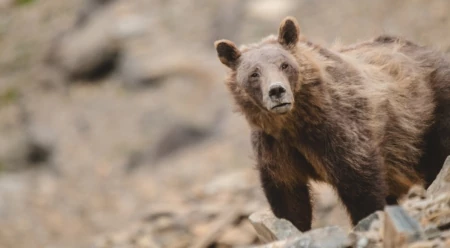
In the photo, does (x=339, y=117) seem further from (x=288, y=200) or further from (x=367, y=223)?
(x=367, y=223)

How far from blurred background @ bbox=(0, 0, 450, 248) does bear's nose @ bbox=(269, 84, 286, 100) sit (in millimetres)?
8418

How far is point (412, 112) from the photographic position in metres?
8.11

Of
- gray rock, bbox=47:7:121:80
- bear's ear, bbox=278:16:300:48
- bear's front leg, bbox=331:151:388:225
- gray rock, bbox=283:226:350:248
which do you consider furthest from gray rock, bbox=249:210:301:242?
gray rock, bbox=47:7:121:80

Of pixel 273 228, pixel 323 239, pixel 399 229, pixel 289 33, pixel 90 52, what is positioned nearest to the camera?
pixel 399 229

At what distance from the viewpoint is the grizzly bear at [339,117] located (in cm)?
725

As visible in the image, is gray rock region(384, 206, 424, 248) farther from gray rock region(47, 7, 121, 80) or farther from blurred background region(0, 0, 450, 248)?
gray rock region(47, 7, 121, 80)

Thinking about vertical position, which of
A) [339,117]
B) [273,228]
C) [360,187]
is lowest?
[273,228]

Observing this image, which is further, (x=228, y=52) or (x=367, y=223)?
(x=228, y=52)

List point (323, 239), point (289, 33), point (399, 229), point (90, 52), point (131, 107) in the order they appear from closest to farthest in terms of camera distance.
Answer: point (399, 229), point (323, 239), point (289, 33), point (131, 107), point (90, 52)

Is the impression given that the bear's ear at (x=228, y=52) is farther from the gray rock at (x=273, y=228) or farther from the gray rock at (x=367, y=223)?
the gray rock at (x=367, y=223)

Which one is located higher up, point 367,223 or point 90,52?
point 90,52

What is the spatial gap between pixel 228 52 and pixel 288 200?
5.11ft

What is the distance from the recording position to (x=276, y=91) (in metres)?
6.93

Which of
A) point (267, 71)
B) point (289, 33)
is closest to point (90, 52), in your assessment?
point (289, 33)
